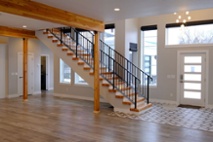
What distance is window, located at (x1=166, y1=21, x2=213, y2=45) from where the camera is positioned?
7.42 meters

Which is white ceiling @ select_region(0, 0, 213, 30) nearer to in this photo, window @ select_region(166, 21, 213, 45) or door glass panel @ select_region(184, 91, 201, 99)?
window @ select_region(166, 21, 213, 45)

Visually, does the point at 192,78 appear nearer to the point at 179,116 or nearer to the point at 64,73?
the point at 179,116

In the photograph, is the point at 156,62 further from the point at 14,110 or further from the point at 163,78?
the point at 14,110

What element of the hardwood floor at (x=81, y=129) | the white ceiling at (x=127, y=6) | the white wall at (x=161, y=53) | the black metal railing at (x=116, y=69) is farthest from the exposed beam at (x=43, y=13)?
the hardwood floor at (x=81, y=129)

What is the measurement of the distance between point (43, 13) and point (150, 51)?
16.5 ft

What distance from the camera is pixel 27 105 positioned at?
766 cm

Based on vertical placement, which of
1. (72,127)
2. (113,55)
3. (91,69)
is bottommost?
(72,127)

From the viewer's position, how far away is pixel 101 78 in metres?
7.12

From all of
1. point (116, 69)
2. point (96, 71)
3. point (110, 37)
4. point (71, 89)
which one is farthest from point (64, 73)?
point (96, 71)

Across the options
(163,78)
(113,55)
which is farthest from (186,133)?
(113,55)

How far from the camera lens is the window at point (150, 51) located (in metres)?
8.43

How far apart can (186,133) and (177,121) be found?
3.23ft

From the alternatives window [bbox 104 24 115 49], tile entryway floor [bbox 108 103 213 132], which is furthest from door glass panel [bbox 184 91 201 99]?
window [bbox 104 24 115 49]

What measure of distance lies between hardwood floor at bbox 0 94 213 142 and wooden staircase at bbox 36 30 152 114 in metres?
0.52
